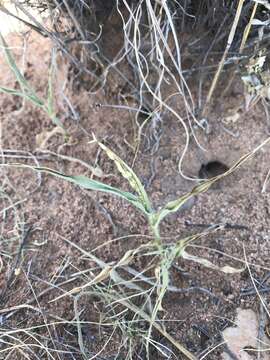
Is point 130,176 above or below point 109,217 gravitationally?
above

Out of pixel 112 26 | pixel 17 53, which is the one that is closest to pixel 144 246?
pixel 112 26

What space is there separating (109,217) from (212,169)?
1.19 feet

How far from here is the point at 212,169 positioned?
57.3 inches

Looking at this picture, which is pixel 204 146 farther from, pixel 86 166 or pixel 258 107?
pixel 86 166

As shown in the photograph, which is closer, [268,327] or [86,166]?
[268,327]

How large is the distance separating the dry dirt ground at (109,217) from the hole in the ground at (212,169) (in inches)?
0.8

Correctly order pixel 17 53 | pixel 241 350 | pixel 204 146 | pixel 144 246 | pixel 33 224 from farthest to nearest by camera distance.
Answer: pixel 17 53 → pixel 204 146 → pixel 33 224 → pixel 144 246 → pixel 241 350

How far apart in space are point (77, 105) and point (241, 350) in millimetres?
863

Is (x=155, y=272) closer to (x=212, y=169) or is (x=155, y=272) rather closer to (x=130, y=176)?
(x=130, y=176)

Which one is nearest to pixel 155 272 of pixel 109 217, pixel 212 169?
pixel 109 217

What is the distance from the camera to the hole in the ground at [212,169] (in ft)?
4.70

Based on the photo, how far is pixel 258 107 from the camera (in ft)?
4.82

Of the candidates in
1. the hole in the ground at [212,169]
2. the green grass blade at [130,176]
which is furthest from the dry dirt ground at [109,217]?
the green grass blade at [130,176]

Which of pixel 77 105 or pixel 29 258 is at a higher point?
pixel 77 105
